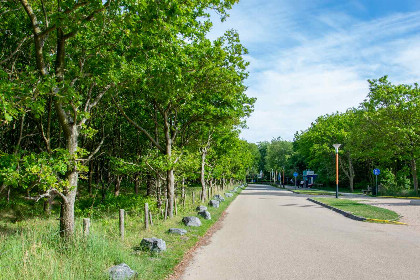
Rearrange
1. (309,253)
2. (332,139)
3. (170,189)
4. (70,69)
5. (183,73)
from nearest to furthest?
(309,253) → (70,69) → (183,73) → (170,189) → (332,139)

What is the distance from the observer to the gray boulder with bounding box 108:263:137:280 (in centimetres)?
577

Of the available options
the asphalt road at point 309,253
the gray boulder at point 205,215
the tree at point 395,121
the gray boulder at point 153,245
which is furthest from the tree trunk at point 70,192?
the tree at point 395,121

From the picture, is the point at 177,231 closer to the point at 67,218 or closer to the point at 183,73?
the point at 67,218

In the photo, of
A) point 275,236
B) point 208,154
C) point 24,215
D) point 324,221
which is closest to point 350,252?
point 275,236

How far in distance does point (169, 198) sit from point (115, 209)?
5391mm

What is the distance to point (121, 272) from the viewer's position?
5.89 metres

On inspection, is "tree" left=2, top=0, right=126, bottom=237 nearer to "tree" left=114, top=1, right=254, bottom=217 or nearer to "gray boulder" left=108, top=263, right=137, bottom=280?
"tree" left=114, top=1, right=254, bottom=217

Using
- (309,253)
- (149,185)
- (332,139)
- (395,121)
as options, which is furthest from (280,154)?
(309,253)

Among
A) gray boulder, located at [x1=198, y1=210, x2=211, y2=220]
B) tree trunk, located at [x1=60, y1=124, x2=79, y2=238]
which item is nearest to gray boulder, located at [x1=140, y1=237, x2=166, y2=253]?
tree trunk, located at [x1=60, y1=124, x2=79, y2=238]

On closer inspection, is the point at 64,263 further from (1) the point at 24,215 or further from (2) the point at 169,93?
(1) the point at 24,215

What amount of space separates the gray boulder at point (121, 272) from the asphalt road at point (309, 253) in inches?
43.3

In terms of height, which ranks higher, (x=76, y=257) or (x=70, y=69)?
(x=70, y=69)

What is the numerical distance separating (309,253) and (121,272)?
473 cm

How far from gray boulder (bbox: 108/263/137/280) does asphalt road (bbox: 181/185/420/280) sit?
1101 millimetres
